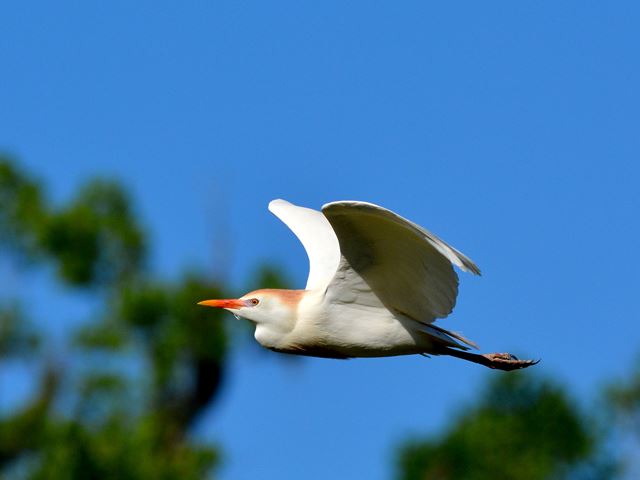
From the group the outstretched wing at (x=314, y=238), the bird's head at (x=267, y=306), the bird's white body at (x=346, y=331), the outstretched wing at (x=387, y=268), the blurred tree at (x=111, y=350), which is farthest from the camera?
the blurred tree at (x=111, y=350)

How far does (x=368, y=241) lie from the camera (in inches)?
358

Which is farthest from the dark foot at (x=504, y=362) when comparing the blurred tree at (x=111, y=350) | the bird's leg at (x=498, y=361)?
the blurred tree at (x=111, y=350)

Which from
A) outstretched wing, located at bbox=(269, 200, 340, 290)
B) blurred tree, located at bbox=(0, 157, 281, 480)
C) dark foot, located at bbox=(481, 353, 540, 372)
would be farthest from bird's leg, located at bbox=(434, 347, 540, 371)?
blurred tree, located at bbox=(0, 157, 281, 480)

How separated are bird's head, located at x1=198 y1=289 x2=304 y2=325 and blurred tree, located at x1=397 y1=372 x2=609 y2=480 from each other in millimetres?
30819

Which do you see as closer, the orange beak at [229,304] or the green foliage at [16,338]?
the orange beak at [229,304]

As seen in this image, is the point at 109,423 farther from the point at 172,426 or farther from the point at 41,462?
the point at 172,426

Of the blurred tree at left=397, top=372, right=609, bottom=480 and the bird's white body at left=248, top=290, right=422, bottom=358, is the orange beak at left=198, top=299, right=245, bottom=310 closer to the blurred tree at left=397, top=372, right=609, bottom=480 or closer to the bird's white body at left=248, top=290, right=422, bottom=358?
the bird's white body at left=248, top=290, right=422, bottom=358

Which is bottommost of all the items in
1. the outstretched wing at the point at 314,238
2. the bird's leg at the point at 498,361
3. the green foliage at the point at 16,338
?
the green foliage at the point at 16,338

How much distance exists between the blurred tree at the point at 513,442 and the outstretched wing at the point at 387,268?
102ft

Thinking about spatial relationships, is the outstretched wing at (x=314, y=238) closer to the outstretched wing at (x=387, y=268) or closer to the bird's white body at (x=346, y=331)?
the bird's white body at (x=346, y=331)

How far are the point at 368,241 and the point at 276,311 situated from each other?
99cm

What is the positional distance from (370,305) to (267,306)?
0.71m

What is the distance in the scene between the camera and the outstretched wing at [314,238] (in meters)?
10.8

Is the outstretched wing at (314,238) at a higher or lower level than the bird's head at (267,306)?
higher
